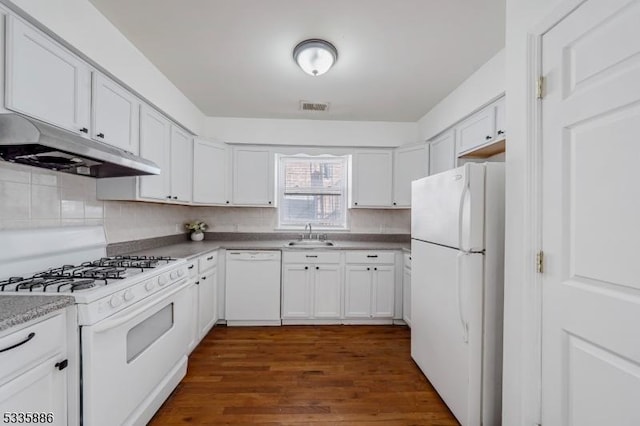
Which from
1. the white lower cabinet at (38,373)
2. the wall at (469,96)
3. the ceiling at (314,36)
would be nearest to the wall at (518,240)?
the ceiling at (314,36)

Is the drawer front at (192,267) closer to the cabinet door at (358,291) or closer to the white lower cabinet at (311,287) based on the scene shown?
the white lower cabinet at (311,287)

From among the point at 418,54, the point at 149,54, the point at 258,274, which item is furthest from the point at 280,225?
the point at 418,54

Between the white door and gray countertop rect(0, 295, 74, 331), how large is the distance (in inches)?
80.5

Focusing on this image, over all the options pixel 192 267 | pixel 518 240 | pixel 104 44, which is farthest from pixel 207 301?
pixel 518 240

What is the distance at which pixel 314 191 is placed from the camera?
12.7 ft

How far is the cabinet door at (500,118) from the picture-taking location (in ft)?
6.97

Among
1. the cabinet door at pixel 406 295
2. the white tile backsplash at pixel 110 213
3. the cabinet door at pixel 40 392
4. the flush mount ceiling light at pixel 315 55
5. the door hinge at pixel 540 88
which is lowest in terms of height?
the cabinet door at pixel 406 295

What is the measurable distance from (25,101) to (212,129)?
231cm

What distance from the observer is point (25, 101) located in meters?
1.32

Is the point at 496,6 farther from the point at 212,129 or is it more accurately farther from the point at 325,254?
the point at 212,129

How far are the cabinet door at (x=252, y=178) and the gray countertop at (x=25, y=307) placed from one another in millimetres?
2412

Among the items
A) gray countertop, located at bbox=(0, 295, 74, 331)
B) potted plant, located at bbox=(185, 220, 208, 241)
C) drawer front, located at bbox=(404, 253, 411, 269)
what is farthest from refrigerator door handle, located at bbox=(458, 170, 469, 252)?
potted plant, located at bbox=(185, 220, 208, 241)

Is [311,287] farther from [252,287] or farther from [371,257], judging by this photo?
[371,257]

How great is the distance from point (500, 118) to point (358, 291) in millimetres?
2194
